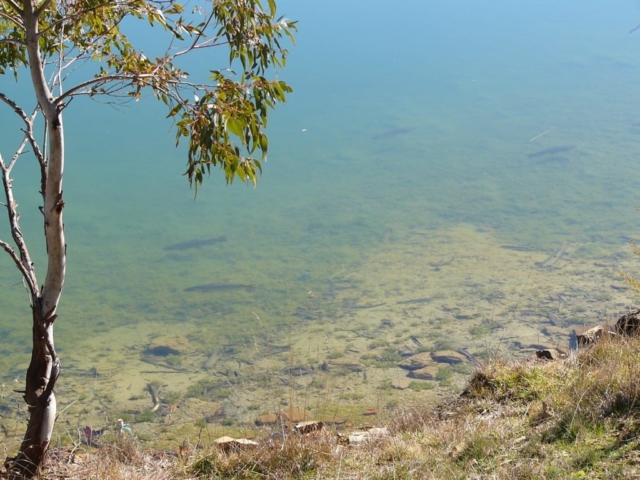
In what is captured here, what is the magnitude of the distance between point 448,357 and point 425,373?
0.41 m

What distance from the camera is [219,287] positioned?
362 inches

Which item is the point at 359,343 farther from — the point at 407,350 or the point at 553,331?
the point at 553,331

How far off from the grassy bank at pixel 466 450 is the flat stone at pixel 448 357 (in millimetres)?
3320

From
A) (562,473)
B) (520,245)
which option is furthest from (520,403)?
(520,245)

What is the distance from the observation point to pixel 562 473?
267 centimetres

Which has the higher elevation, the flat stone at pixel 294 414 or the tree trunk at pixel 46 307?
the tree trunk at pixel 46 307

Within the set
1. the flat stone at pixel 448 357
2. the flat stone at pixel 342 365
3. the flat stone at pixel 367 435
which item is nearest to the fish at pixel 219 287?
the flat stone at pixel 342 365

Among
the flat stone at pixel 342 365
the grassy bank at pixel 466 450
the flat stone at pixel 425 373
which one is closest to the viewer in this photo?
the grassy bank at pixel 466 450

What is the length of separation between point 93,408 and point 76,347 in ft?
5.35

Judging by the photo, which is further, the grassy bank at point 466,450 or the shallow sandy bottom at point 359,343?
the shallow sandy bottom at point 359,343

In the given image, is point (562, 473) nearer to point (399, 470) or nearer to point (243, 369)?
point (399, 470)

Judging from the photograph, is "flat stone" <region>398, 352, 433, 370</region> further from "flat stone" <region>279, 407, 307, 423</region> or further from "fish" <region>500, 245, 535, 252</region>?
"fish" <region>500, 245, 535, 252</region>

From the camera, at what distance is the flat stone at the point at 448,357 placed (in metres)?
6.99

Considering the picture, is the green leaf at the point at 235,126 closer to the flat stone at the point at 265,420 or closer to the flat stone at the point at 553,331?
the flat stone at the point at 265,420
